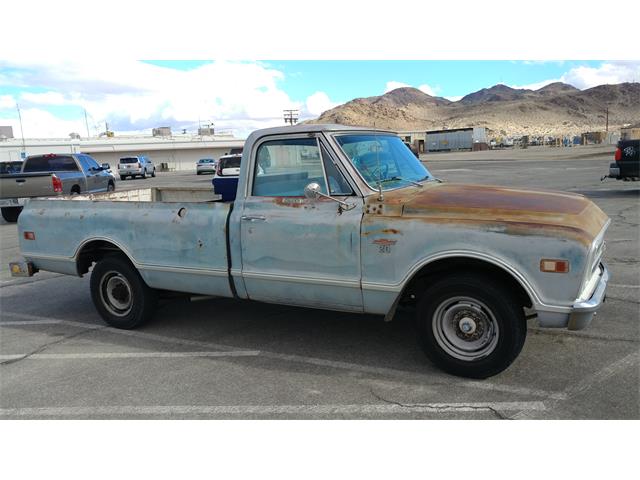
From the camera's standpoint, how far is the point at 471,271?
12.8 ft

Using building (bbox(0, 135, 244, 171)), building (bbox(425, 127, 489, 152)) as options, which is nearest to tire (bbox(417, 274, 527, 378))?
building (bbox(0, 135, 244, 171))

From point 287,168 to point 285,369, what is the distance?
5.74 feet

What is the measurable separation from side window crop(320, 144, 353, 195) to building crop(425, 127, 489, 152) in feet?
271

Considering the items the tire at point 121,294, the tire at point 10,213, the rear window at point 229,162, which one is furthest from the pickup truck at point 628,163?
the tire at point 10,213

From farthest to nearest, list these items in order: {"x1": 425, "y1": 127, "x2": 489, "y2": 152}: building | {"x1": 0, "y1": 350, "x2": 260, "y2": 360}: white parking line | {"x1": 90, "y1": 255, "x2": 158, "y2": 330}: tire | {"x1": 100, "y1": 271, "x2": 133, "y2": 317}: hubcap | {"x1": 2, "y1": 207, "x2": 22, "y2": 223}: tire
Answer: {"x1": 425, "y1": 127, "x2": 489, "y2": 152}: building < {"x1": 2, "y1": 207, "x2": 22, "y2": 223}: tire < {"x1": 100, "y1": 271, "x2": 133, "y2": 317}: hubcap < {"x1": 90, "y1": 255, "x2": 158, "y2": 330}: tire < {"x1": 0, "y1": 350, "x2": 260, "y2": 360}: white parking line

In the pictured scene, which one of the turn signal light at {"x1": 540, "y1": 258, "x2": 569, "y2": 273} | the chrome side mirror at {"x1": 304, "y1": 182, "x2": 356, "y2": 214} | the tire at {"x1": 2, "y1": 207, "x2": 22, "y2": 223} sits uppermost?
the chrome side mirror at {"x1": 304, "y1": 182, "x2": 356, "y2": 214}

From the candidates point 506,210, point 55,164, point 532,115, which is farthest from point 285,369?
point 532,115

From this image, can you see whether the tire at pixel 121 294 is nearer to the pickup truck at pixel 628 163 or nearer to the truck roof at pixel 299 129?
the truck roof at pixel 299 129

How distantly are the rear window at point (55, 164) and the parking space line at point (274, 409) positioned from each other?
13.8m

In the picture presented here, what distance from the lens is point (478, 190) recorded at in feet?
14.7

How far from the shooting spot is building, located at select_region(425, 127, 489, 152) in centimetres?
8269

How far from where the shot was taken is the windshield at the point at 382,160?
4.42m

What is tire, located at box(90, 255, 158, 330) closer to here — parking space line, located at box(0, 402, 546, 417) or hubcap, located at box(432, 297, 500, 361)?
parking space line, located at box(0, 402, 546, 417)

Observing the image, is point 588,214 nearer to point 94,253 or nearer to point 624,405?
point 624,405
